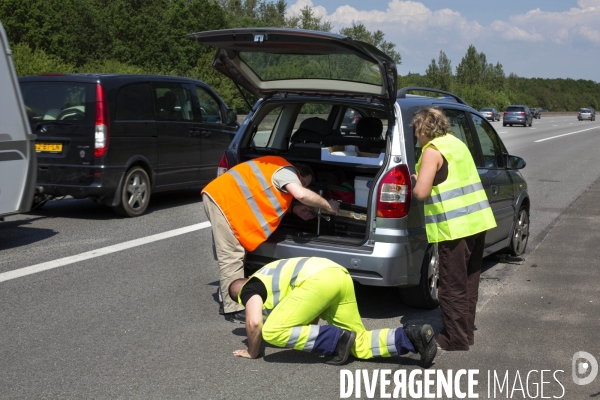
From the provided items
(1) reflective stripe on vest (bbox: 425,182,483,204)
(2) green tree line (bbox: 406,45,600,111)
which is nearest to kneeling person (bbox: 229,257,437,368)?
(1) reflective stripe on vest (bbox: 425,182,483,204)

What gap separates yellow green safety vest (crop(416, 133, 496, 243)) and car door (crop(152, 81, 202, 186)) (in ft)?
21.5

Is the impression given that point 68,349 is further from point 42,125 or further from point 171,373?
point 42,125

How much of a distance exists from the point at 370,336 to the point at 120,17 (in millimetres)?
74081

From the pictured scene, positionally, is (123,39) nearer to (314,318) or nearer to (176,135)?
(176,135)

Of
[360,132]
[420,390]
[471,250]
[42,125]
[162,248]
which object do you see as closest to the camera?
[420,390]

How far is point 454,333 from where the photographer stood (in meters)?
→ 5.56

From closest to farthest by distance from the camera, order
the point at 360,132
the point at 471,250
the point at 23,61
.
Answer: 1. the point at 471,250
2. the point at 360,132
3. the point at 23,61

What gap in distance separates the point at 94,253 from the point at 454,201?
4367 mm

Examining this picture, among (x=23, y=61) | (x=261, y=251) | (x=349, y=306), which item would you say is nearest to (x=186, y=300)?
(x=261, y=251)

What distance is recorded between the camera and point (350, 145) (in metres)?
7.19

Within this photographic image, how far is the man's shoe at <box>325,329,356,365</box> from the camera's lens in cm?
515

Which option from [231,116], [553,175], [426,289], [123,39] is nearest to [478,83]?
[123,39]

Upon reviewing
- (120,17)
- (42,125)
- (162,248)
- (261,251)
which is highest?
(120,17)

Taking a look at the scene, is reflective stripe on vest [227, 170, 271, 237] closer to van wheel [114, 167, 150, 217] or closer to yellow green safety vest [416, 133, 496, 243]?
yellow green safety vest [416, 133, 496, 243]
